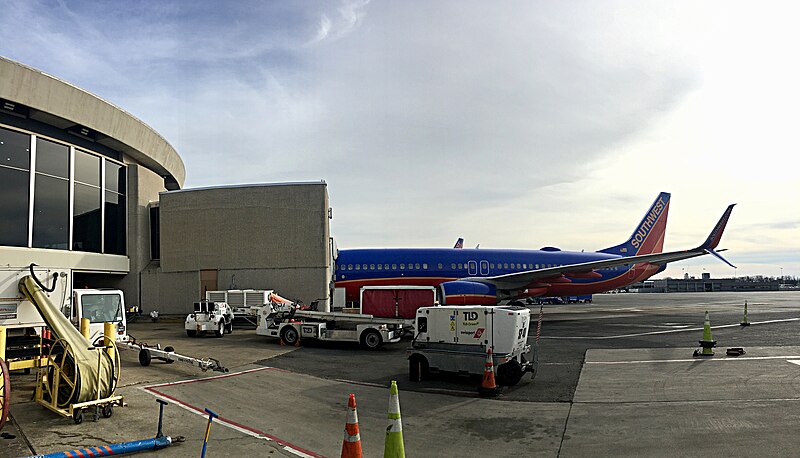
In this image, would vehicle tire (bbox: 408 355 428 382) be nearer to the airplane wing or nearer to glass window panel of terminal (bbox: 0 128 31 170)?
the airplane wing

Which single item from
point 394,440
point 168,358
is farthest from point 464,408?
point 168,358

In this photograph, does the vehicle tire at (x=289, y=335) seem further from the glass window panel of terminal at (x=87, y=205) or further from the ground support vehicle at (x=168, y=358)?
the glass window panel of terminal at (x=87, y=205)

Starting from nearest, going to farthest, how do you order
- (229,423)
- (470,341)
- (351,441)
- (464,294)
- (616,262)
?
(351,441) → (229,423) → (470,341) → (464,294) → (616,262)

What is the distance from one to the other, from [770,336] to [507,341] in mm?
15484

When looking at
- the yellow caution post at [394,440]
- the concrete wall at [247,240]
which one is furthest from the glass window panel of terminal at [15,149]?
the yellow caution post at [394,440]

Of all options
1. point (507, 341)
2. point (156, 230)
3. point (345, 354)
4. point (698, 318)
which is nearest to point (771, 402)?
point (507, 341)

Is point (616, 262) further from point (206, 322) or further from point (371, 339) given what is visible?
point (206, 322)

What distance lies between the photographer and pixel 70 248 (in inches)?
1198

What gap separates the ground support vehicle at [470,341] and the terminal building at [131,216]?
59.2ft

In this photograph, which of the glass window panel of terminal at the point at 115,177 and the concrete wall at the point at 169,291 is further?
the concrete wall at the point at 169,291

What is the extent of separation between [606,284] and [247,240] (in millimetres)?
24696

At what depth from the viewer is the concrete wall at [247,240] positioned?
33.5 meters

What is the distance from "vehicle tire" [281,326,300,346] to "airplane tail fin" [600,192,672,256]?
29317 mm

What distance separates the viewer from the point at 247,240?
34.5 m
